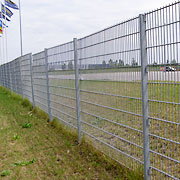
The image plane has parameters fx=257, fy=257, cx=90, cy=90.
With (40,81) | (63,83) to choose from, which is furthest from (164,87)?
(40,81)

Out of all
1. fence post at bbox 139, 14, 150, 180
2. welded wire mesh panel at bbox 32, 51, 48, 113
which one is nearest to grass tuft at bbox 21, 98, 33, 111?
welded wire mesh panel at bbox 32, 51, 48, 113

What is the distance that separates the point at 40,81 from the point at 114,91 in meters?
5.33

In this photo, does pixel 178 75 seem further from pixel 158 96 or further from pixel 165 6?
pixel 165 6

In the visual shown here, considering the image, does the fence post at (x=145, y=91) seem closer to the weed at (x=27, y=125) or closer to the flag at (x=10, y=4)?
the weed at (x=27, y=125)

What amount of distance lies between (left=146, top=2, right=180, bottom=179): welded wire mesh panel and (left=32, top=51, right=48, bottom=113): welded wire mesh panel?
5.34 metres

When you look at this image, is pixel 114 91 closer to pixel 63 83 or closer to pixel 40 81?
pixel 63 83

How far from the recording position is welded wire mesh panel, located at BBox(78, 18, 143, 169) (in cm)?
364

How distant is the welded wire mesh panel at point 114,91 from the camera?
3.64 meters

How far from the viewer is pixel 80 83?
18.4ft

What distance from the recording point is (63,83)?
669 centimetres

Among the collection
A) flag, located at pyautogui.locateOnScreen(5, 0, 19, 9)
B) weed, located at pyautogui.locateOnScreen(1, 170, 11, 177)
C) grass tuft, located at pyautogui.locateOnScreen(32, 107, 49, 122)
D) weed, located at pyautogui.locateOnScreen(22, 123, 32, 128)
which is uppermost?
flag, located at pyautogui.locateOnScreen(5, 0, 19, 9)

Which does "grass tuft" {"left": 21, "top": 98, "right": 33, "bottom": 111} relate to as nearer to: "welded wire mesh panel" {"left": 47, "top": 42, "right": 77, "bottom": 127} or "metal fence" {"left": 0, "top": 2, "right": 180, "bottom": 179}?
"welded wire mesh panel" {"left": 47, "top": 42, "right": 77, "bottom": 127}

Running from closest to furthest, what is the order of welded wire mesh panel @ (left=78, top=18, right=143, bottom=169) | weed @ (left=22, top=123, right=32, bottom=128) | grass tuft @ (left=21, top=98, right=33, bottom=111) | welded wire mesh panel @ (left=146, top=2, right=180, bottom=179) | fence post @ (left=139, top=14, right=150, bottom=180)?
welded wire mesh panel @ (left=146, top=2, right=180, bottom=179) → fence post @ (left=139, top=14, right=150, bottom=180) → welded wire mesh panel @ (left=78, top=18, right=143, bottom=169) → weed @ (left=22, top=123, right=32, bottom=128) → grass tuft @ (left=21, top=98, right=33, bottom=111)

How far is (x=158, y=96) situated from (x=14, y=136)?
15.1ft
